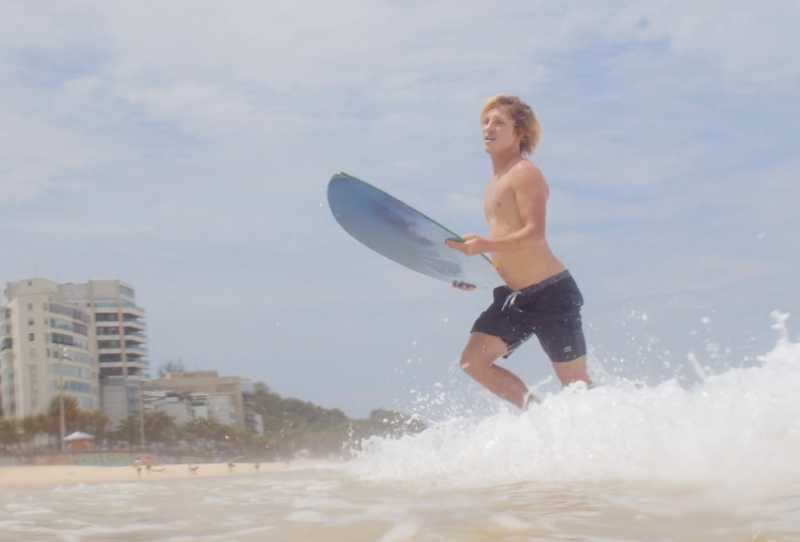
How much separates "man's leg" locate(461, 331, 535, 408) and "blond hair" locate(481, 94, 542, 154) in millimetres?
873

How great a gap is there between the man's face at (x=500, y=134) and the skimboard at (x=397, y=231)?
1.45 ft

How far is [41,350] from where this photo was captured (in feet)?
73.5

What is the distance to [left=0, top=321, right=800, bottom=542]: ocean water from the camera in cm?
229

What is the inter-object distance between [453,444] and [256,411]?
75.8 feet

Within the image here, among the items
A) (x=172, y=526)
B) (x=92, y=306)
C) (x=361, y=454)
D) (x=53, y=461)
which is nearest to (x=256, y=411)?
(x=53, y=461)

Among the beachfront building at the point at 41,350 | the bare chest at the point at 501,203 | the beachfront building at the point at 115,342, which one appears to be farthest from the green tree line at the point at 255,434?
the beachfront building at the point at 115,342

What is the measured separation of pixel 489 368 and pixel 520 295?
33 centimetres

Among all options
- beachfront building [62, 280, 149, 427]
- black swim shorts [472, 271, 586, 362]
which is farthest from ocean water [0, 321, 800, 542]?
beachfront building [62, 280, 149, 427]

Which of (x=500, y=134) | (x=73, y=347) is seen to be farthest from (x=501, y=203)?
(x=73, y=347)

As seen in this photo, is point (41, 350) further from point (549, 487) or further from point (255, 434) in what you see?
point (549, 487)

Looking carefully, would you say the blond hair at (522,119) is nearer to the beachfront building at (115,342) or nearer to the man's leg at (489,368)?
the man's leg at (489,368)

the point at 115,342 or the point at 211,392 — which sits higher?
the point at 115,342

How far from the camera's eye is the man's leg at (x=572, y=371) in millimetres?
4477

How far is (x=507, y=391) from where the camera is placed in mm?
4590
